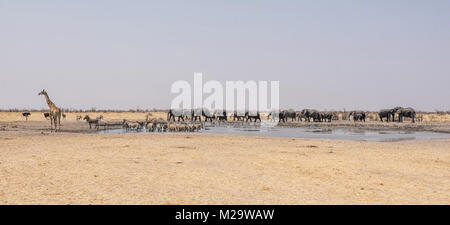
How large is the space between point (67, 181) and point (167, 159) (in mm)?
4734

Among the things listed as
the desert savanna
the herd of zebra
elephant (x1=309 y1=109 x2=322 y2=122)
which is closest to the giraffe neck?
the desert savanna

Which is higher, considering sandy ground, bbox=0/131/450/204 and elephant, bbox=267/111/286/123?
elephant, bbox=267/111/286/123

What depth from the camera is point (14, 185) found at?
8.73 metres

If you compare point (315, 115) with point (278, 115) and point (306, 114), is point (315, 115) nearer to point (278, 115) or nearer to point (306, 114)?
point (306, 114)

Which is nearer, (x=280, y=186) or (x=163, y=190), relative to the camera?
(x=163, y=190)

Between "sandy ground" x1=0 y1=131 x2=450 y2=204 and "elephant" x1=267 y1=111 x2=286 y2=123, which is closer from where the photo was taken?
"sandy ground" x1=0 y1=131 x2=450 y2=204

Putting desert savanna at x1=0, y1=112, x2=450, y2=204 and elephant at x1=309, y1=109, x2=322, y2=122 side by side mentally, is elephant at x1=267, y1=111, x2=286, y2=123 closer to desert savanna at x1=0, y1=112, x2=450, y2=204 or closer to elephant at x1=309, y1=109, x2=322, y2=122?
elephant at x1=309, y1=109, x2=322, y2=122

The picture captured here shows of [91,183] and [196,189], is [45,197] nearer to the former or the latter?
[91,183]

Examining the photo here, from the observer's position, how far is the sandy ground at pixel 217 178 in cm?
777

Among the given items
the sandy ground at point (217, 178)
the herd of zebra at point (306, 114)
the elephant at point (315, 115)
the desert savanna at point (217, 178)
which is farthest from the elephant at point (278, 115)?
the desert savanna at point (217, 178)

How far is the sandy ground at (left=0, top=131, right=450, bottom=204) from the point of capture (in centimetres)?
777

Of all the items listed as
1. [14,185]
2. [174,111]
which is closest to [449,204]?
[14,185]

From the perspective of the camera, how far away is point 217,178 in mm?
10031
